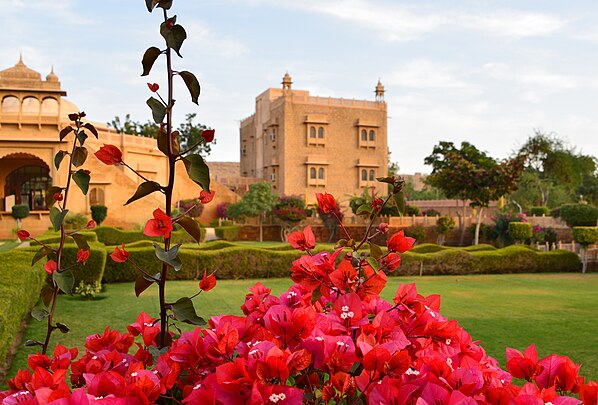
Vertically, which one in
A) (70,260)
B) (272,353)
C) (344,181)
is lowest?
(70,260)

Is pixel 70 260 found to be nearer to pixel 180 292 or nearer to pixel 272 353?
pixel 180 292

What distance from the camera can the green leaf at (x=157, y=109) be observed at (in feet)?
5.76

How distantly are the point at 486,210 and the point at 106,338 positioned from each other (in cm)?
4554

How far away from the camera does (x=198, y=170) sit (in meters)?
1.72

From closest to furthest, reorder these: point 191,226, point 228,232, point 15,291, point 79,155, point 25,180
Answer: point 191,226
point 79,155
point 15,291
point 228,232
point 25,180

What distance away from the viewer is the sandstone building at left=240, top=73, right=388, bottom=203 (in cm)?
4509

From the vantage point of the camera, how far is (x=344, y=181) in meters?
46.8

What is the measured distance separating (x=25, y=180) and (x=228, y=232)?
53.2ft

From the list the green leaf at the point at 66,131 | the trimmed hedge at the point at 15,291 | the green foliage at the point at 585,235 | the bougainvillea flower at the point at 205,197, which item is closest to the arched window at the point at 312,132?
the green foliage at the point at 585,235

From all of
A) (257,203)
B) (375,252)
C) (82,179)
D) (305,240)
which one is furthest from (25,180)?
(375,252)

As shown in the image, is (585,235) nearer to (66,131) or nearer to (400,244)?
(400,244)

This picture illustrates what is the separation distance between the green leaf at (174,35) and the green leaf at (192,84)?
9 centimetres

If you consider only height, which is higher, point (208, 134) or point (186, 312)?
point (208, 134)

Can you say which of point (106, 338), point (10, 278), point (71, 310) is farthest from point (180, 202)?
point (106, 338)
